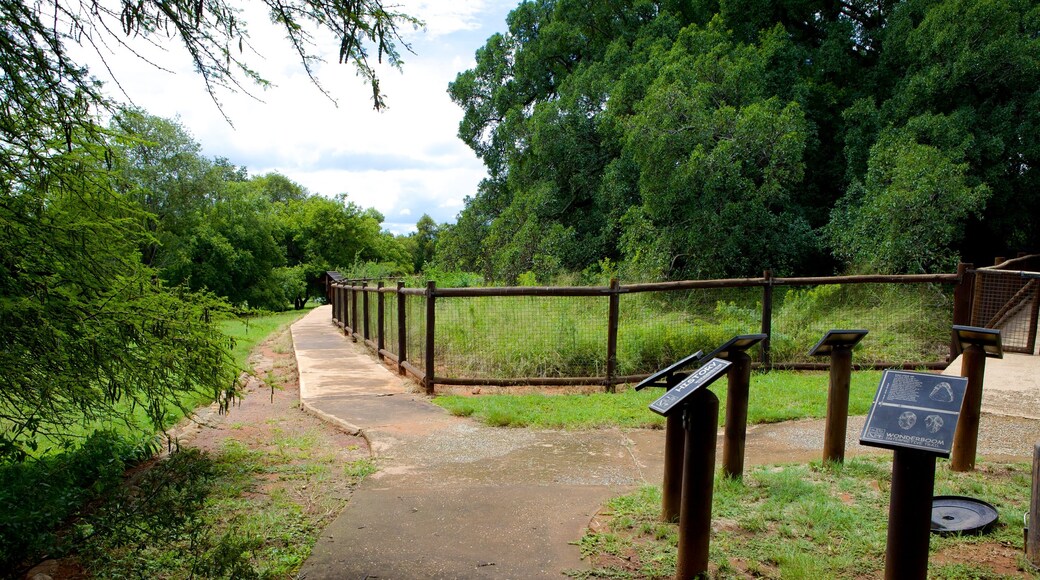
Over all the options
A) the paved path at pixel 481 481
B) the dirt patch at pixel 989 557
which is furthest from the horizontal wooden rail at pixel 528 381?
the dirt patch at pixel 989 557

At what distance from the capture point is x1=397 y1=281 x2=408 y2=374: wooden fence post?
9133mm

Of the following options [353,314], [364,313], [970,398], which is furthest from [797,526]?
[353,314]

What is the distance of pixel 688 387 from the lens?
3359 mm

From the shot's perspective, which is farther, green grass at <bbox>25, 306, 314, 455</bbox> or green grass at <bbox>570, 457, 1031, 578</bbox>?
green grass at <bbox>25, 306, 314, 455</bbox>

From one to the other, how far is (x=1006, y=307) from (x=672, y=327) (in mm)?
5254

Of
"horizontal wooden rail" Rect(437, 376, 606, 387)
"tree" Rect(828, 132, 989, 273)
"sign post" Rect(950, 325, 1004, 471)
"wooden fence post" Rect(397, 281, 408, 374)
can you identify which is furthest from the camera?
"tree" Rect(828, 132, 989, 273)

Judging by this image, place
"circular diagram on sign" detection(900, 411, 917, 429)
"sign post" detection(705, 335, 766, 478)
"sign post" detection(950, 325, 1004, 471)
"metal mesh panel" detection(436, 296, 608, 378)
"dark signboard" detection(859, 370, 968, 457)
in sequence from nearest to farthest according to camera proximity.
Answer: "dark signboard" detection(859, 370, 968, 457) → "circular diagram on sign" detection(900, 411, 917, 429) → "sign post" detection(705, 335, 766, 478) → "sign post" detection(950, 325, 1004, 471) → "metal mesh panel" detection(436, 296, 608, 378)

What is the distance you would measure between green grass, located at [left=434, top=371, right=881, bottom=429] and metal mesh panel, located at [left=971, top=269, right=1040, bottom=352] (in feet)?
8.32

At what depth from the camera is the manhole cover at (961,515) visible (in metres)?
3.89

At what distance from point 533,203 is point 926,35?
1156 cm

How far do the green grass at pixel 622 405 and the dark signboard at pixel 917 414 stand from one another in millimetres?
3654

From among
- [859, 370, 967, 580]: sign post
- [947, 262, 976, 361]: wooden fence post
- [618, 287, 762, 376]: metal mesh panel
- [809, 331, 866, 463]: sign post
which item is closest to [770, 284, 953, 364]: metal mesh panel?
[618, 287, 762, 376]: metal mesh panel

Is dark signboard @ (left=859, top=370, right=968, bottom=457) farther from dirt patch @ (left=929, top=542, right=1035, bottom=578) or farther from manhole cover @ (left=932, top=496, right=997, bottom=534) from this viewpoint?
manhole cover @ (left=932, top=496, right=997, bottom=534)

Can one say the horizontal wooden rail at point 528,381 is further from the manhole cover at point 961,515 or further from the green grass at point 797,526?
the manhole cover at point 961,515
